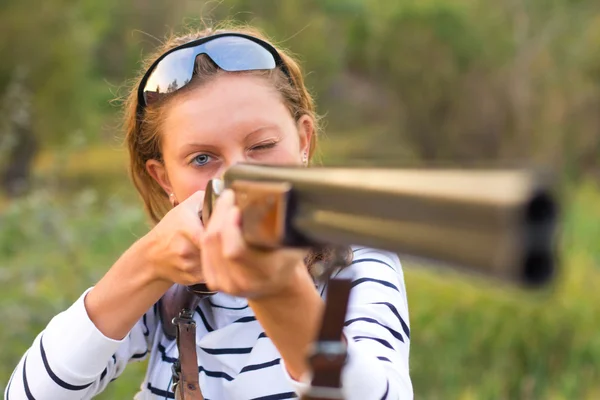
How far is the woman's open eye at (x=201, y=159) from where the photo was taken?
61.8 inches

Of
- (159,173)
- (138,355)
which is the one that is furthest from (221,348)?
(159,173)

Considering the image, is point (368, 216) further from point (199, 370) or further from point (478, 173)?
point (199, 370)

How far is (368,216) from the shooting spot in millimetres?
812

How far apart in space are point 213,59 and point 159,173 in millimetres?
374

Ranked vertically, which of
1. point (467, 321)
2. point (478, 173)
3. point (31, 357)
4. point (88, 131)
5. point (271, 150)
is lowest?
point (478, 173)

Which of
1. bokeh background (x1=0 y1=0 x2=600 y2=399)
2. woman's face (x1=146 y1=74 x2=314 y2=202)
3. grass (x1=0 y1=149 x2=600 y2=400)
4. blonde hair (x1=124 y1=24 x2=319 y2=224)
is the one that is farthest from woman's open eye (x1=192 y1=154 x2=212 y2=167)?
grass (x1=0 y1=149 x2=600 y2=400)

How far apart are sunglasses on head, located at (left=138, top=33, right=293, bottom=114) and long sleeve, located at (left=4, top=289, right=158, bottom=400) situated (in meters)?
0.54

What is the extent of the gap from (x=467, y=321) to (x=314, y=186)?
4208 mm

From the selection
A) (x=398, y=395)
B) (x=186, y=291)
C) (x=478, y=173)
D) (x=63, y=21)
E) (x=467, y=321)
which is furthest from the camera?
(x=63, y=21)

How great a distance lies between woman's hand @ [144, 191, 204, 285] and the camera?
126cm

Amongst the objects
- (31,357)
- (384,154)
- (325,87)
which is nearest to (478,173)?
(31,357)

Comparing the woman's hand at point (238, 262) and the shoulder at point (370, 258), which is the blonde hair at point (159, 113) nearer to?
the shoulder at point (370, 258)

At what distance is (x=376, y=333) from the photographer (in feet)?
4.57

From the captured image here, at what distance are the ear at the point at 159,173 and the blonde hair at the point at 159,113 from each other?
0.02 meters
